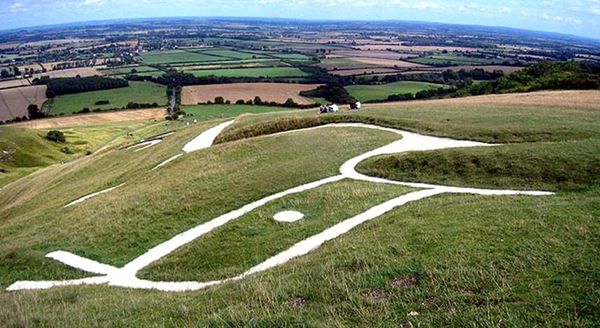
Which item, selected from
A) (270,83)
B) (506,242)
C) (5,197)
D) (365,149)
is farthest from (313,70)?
(506,242)

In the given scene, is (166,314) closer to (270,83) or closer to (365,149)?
(365,149)

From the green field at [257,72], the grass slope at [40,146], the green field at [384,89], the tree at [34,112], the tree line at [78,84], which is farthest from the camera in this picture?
the green field at [257,72]

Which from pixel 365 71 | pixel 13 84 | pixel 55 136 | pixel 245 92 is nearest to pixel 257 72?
pixel 365 71

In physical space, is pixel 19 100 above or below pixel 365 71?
below

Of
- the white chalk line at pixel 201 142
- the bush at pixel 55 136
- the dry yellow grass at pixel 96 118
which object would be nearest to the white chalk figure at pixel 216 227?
the white chalk line at pixel 201 142

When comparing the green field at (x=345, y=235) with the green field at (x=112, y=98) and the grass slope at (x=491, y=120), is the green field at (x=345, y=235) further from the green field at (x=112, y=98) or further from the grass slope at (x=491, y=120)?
the green field at (x=112, y=98)

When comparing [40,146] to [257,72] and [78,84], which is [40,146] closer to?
[78,84]
